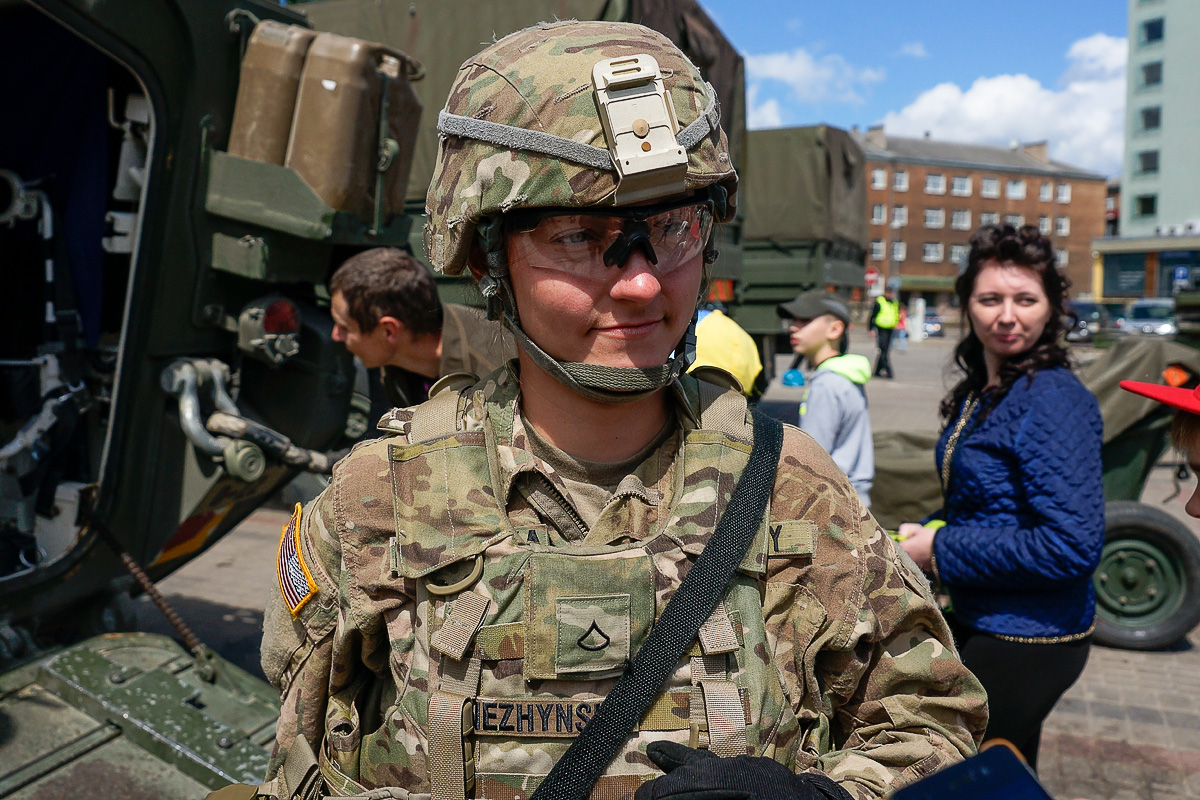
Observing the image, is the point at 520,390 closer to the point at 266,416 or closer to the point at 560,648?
the point at 560,648

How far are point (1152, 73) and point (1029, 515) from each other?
177 ft

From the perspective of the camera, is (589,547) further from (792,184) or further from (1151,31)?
(1151,31)

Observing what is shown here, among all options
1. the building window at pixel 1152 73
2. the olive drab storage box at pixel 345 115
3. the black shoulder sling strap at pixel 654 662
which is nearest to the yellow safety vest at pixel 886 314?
the olive drab storage box at pixel 345 115

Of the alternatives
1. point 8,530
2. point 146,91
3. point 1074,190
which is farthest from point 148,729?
point 1074,190

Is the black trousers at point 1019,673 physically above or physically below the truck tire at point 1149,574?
above

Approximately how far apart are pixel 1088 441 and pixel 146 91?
320 cm

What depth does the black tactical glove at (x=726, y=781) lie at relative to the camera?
1245 mm

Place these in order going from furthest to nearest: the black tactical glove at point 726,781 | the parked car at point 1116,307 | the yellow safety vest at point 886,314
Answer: the parked car at point 1116,307 < the yellow safety vest at point 886,314 < the black tactical glove at point 726,781

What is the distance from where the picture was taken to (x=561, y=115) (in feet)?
4.64

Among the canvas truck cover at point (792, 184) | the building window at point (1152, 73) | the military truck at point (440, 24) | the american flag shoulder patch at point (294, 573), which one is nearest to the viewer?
the american flag shoulder patch at point (294, 573)

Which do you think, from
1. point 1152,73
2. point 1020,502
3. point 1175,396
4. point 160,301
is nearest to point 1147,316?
point 1152,73

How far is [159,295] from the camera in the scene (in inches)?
140

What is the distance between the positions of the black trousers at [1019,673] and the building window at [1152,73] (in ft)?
174

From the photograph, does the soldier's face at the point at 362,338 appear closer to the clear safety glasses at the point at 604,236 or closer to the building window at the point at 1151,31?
the clear safety glasses at the point at 604,236
